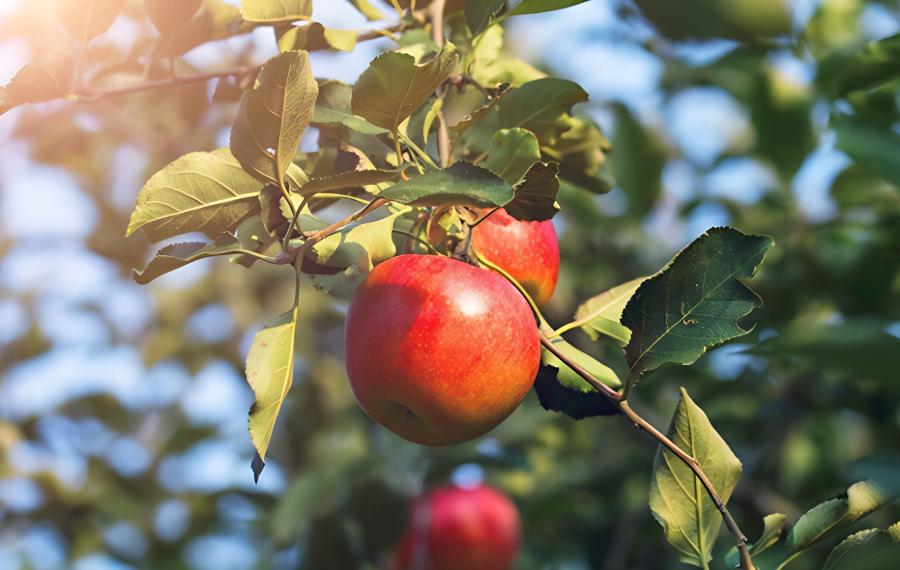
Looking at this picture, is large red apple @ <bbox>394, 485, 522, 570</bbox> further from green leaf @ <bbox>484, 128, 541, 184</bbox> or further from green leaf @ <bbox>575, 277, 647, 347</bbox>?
green leaf @ <bbox>484, 128, 541, 184</bbox>

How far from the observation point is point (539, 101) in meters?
0.92

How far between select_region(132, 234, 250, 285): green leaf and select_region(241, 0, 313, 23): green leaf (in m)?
0.22

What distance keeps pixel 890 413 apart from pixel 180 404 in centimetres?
206

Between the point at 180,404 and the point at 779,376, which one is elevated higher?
the point at 779,376

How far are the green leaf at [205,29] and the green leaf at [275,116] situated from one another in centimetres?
31

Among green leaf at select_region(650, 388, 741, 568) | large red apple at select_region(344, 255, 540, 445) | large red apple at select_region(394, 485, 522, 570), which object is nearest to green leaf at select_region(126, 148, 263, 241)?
large red apple at select_region(344, 255, 540, 445)

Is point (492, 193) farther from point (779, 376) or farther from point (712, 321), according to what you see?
point (779, 376)

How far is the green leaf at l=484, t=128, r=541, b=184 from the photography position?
0.78 meters

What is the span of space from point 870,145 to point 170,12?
32.4 inches

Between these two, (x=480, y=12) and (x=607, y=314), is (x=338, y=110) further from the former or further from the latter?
(x=607, y=314)

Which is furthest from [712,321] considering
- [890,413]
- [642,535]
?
[642,535]

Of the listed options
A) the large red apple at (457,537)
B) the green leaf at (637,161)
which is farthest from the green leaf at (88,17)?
the large red apple at (457,537)

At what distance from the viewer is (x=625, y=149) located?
2.05m

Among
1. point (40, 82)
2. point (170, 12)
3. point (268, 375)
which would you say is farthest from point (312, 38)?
point (268, 375)
